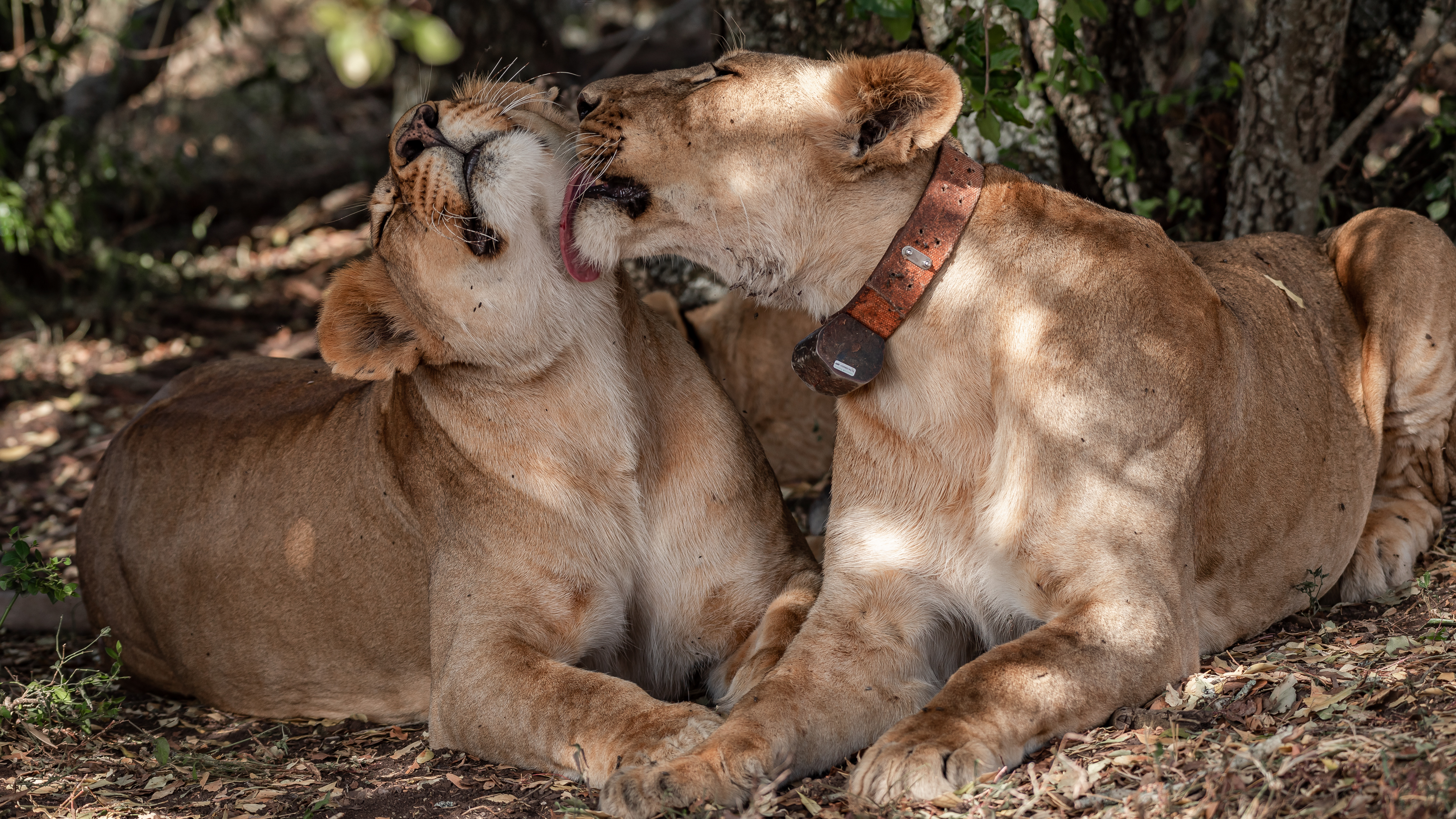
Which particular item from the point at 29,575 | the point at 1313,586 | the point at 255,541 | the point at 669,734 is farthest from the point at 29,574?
the point at 1313,586

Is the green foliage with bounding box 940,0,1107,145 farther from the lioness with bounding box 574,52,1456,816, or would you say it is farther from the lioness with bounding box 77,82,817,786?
the lioness with bounding box 77,82,817,786

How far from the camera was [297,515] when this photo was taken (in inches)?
155

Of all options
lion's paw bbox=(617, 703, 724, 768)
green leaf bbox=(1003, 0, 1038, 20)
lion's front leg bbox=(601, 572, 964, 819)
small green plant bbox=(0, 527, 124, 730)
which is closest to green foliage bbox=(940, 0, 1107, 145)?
green leaf bbox=(1003, 0, 1038, 20)

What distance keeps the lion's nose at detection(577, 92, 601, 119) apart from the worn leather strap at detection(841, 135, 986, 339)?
0.75 metres

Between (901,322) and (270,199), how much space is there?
25.8ft

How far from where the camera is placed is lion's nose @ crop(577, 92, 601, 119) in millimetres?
3057

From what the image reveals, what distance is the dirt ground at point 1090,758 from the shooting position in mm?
2320

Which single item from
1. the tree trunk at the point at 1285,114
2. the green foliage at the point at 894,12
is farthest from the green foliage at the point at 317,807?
the tree trunk at the point at 1285,114

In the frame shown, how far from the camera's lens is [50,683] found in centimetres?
374

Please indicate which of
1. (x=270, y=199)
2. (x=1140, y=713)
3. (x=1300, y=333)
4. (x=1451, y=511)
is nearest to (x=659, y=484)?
(x=1140, y=713)

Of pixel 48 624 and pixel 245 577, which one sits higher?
pixel 245 577

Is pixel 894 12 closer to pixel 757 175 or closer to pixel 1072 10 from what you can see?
pixel 1072 10

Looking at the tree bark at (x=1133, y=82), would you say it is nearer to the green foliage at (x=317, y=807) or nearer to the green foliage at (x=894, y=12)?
the green foliage at (x=894, y=12)

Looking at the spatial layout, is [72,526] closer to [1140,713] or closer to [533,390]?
[533,390]
